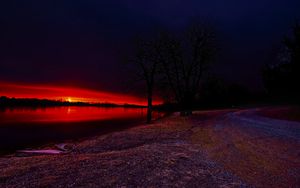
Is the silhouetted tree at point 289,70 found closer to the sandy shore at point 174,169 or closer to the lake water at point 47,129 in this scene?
the lake water at point 47,129

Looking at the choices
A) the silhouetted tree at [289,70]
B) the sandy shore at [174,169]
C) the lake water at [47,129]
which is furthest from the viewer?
the silhouetted tree at [289,70]

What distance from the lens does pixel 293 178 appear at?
8.84m

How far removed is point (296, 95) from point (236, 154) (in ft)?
215

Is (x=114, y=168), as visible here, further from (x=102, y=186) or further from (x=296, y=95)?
(x=296, y=95)

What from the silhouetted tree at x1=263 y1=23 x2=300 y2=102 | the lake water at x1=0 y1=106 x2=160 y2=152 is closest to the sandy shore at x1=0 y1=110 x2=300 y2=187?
the lake water at x1=0 y1=106 x2=160 y2=152

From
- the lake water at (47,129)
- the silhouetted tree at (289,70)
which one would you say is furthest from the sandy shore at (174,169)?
the silhouetted tree at (289,70)

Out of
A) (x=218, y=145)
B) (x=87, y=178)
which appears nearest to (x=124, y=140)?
(x=218, y=145)

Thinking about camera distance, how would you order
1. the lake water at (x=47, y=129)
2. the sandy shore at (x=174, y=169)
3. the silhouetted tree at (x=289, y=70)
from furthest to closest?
the silhouetted tree at (x=289, y=70)
the lake water at (x=47, y=129)
the sandy shore at (x=174, y=169)

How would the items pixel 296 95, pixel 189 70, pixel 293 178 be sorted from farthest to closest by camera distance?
pixel 296 95
pixel 189 70
pixel 293 178

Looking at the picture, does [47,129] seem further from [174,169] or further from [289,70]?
[289,70]

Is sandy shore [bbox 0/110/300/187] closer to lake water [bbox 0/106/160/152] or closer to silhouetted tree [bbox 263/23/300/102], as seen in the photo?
lake water [bbox 0/106/160/152]

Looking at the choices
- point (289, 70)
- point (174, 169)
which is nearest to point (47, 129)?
point (174, 169)

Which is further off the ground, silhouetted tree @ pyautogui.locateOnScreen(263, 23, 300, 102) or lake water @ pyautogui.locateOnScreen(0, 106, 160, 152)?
silhouetted tree @ pyautogui.locateOnScreen(263, 23, 300, 102)

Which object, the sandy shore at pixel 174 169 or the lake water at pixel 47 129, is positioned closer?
the sandy shore at pixel 174 169
